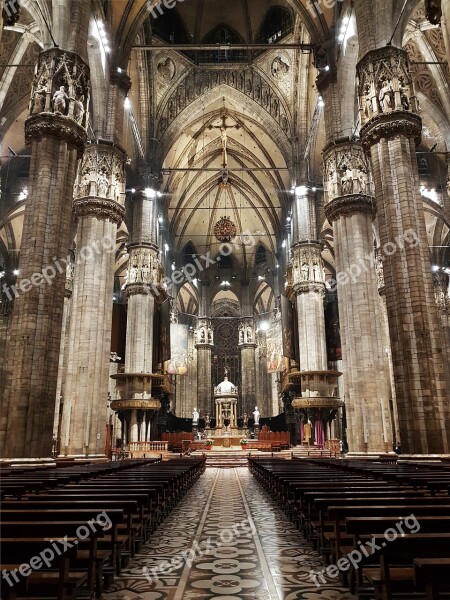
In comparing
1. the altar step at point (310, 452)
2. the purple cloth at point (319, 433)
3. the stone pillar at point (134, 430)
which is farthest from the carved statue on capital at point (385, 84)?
the stone pillar at point (134, 430)

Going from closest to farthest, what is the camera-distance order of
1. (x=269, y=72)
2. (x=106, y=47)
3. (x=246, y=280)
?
(x=106, y=47) < (x=269, y=72) < (x=246, y=280)

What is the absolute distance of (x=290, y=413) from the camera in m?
32.0

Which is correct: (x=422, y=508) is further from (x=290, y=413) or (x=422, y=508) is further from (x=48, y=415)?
(x=290, y=413)

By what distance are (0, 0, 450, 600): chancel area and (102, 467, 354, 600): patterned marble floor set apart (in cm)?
4

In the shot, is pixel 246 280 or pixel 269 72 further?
pixel 246 280

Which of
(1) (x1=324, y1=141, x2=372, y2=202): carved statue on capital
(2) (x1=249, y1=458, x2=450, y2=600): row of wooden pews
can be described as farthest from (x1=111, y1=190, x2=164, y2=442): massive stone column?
(2) (x1=249, y1=458, x2=450, y2=600): row of wooden pews

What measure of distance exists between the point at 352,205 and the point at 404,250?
6.17m

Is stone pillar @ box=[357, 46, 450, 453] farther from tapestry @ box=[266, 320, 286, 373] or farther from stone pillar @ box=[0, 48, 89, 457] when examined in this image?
tapestry @ box=[266, 320, 286, 373]

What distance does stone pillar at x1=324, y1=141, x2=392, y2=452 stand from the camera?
15742 mm

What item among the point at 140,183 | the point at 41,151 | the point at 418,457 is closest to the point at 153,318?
the point at 140,183

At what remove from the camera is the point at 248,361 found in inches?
1889

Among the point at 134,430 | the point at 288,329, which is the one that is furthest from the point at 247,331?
the point at 134,430

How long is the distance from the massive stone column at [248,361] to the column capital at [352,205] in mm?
30703

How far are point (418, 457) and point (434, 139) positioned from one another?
733 inches
